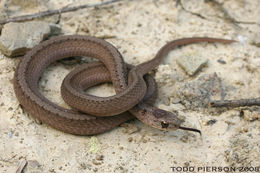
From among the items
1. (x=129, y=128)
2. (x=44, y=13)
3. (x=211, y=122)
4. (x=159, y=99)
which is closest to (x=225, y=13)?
(x=159, y=99)

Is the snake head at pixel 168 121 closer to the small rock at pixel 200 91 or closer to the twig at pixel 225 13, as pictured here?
the small rock at pixel 200 91

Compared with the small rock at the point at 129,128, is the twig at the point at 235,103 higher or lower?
higher

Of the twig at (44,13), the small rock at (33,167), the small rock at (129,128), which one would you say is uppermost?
the twig at (44,13)

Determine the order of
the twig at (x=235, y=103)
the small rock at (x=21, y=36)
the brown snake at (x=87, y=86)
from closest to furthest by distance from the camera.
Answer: the brown snake at (x=87, y=86)
the twig at (x=235, y=103)
the small rock at (x=21, y=36)

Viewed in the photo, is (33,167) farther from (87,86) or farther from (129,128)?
(87,86)

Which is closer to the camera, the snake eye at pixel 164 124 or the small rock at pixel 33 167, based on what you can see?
the small rock at pixel 33 167

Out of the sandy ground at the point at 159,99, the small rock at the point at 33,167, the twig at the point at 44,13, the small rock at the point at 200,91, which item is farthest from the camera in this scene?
the twig at the point at 44,13

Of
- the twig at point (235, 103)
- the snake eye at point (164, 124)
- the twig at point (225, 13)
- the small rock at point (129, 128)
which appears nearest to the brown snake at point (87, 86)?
the snake eye at point (164, 124)
